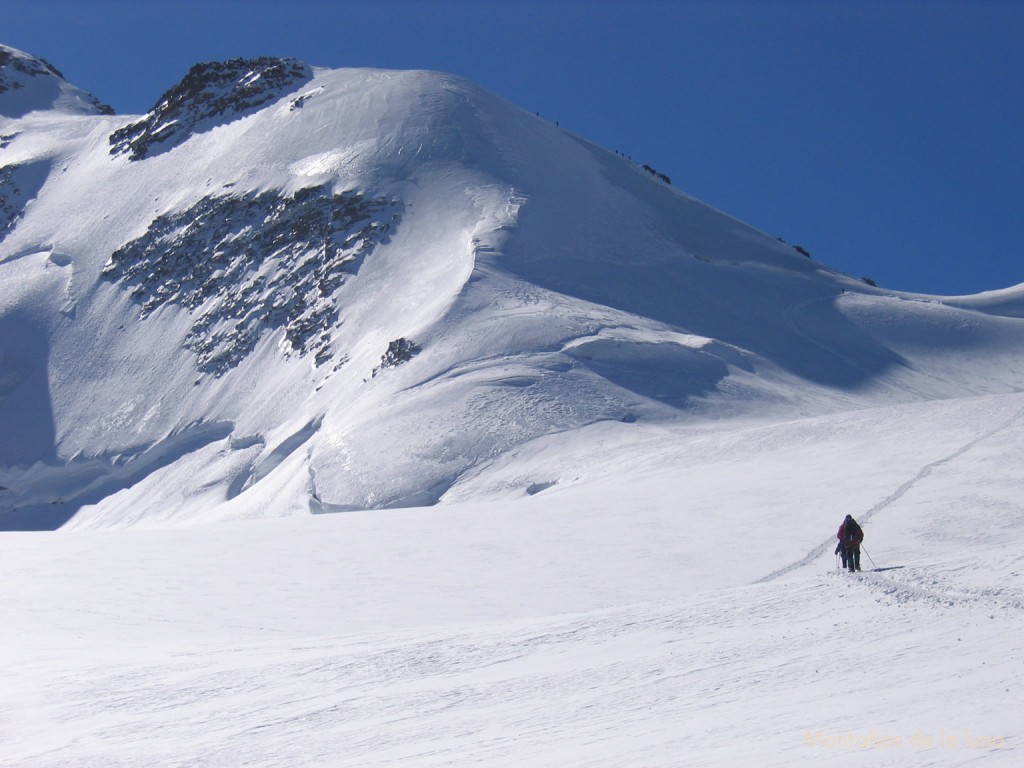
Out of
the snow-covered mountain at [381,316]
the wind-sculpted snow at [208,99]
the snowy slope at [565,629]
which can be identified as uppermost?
the wind-sculpted snow at [208,99]

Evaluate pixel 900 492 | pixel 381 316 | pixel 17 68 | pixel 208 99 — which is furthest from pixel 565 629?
pixel 17 68

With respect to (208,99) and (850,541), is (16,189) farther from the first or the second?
(850,541)

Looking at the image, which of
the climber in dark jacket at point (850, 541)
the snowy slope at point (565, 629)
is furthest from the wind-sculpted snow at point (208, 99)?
the climber in dark jacket at point (850, 541)

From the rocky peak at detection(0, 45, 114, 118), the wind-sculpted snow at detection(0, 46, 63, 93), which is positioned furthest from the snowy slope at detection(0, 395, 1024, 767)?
the wind-sculpted snow at detection(0, 46, 63, 93)

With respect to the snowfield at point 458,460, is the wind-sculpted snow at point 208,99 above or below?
above

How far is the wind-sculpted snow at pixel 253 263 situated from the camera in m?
54.5

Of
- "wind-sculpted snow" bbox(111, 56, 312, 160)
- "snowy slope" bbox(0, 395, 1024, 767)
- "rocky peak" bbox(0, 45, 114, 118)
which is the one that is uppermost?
"rocky peak" bbox(0, 45, 114, 118)

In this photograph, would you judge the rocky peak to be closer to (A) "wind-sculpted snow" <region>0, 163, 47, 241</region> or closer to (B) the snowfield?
(B) the snowfield

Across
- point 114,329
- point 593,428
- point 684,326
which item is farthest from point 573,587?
point 114,329

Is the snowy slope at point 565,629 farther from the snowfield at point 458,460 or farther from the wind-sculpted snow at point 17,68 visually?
the wind-sculpted snow at point 17,68

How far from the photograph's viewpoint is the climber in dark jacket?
59.3 ft

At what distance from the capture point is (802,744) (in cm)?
1072

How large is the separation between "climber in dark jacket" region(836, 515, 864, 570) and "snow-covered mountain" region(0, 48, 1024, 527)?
1510cm

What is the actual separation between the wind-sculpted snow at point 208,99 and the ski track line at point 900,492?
57.7 meters
